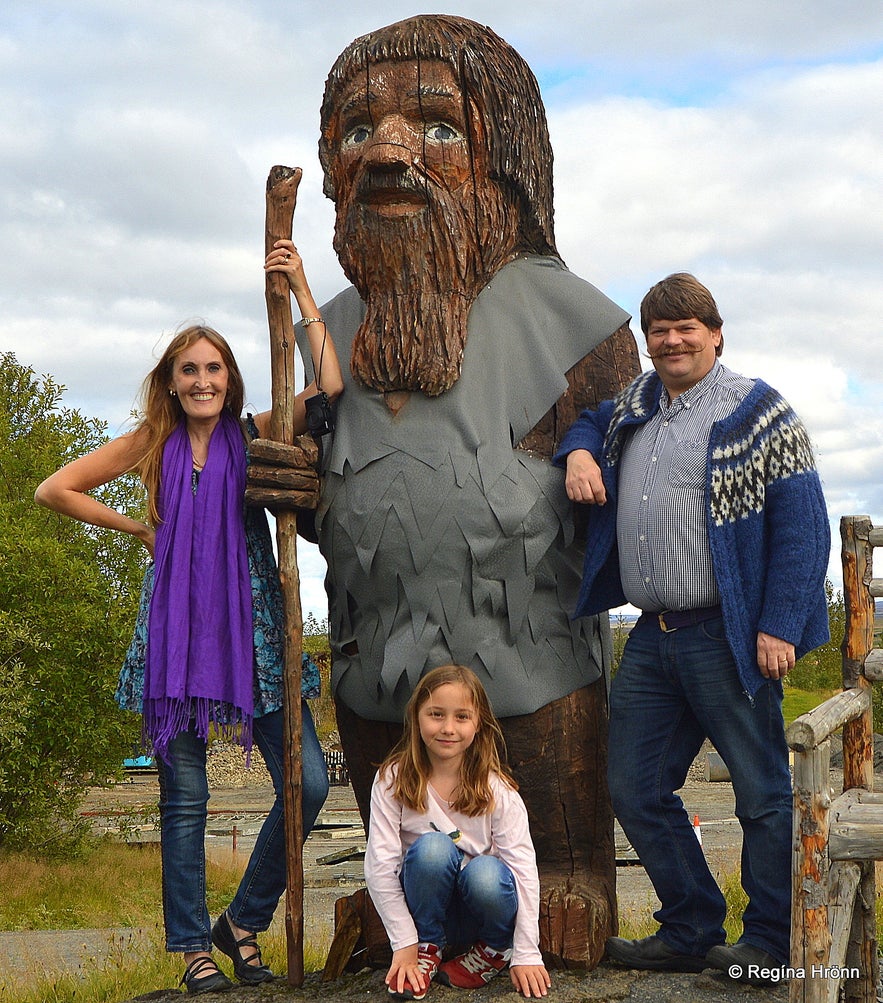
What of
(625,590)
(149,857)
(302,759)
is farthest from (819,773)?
(149,857)

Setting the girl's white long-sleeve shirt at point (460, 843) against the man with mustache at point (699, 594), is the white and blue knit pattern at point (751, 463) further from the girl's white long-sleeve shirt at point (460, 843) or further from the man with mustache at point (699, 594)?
the girl's white long-sleeve shirt at point (460, 843)

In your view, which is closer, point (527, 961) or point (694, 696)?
point (527, 961)

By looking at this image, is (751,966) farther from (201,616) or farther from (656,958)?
(201,616)

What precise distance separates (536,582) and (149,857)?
1208cm

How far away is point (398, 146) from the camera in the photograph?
321 centimetres

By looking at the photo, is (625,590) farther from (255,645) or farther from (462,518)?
(255,645)

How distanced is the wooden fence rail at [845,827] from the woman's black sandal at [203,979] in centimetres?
149

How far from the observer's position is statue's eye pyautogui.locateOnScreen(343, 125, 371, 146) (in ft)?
11.0

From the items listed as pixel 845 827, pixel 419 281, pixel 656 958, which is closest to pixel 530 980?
pixel 656 958

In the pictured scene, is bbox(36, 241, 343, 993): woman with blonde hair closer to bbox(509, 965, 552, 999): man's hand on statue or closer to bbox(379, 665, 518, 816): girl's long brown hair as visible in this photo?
bbox(379, 665, 518, 816): girl's long brown hair

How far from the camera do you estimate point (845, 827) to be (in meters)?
2.83

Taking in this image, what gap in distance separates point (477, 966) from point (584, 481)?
49.7 inches

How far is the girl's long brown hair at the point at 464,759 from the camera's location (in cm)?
291

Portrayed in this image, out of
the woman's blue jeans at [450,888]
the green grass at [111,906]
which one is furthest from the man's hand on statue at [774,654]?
the green grass at [111,906]
